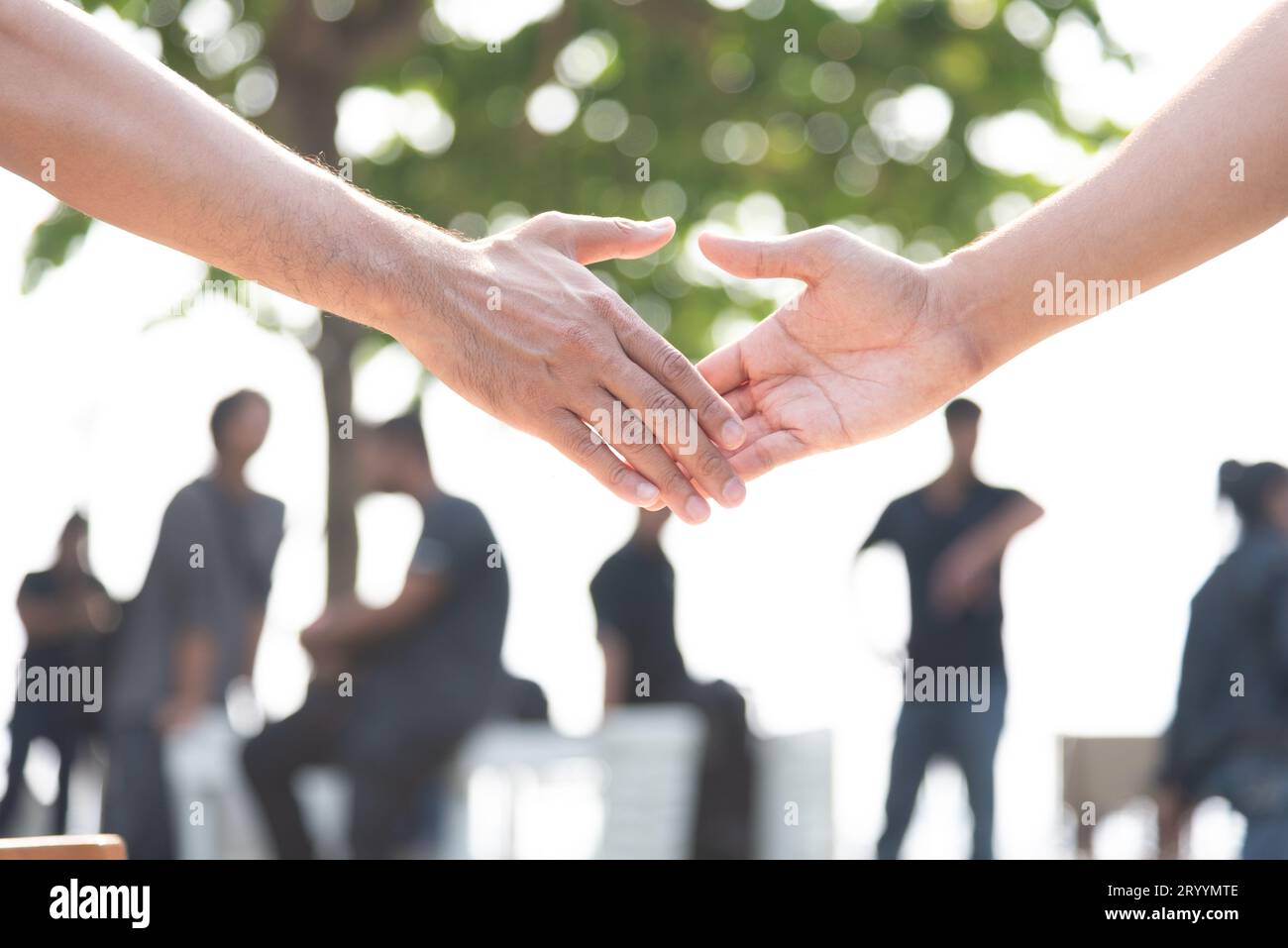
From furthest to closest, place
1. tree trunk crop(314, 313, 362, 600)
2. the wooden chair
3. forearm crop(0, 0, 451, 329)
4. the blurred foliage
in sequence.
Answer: tree trunk crop(314, 313, 362, 600) → the blurred foliage → forearm crop(0, 0, 451, 329) → the wooden chair

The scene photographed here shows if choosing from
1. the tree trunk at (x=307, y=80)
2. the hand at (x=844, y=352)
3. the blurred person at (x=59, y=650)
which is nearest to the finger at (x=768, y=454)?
the hand at (x=844, y=352)

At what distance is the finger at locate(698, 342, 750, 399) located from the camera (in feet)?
10.3

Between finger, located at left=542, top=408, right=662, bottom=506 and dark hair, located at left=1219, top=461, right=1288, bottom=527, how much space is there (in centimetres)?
283

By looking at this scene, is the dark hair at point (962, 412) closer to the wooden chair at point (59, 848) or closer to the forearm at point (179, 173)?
the forearm at point (179, 173)

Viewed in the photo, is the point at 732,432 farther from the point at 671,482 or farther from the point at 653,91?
the point at 653,91

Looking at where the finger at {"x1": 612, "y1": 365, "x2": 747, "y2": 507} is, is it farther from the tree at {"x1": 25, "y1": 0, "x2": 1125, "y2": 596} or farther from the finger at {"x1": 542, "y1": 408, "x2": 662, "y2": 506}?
the tree at {"x1": 25, "y1": 0, "x2": 1125, "y2": 596}

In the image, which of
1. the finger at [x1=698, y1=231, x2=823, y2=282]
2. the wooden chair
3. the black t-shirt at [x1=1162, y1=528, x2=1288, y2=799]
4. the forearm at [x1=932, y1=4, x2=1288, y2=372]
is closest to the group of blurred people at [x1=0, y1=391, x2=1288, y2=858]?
the black t-shirt at [x1=1162, y1=528, x2=1288, y2=799]

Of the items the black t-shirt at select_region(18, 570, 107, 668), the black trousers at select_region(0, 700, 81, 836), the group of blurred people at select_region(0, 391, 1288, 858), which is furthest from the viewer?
the black trousers at select_region(0, 700, 81, 836)

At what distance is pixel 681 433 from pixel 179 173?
1.07 m

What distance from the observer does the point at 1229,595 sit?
180 inches

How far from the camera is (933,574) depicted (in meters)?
5.10

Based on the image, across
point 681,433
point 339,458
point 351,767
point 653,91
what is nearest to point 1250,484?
point 681,433
